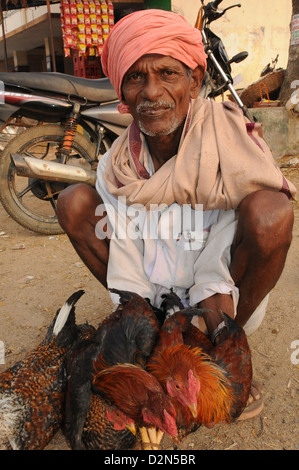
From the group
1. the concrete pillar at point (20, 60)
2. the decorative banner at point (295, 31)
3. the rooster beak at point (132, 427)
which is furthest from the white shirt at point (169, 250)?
the concrete pillar at point (20, 60)

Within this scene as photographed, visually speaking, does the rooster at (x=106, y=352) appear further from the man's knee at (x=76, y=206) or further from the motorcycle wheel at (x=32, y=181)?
the motorcycle wheel at (x=32, y=181)

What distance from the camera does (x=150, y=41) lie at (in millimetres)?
1994

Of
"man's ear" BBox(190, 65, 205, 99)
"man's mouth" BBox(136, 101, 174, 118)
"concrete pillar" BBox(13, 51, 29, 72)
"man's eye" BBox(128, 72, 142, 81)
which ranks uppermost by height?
"man's eye" BBox(128, 72, 142, 81)

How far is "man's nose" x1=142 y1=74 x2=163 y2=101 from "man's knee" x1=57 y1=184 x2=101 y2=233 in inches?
25.6

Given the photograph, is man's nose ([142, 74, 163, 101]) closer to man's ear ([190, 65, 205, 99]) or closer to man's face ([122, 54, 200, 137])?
man's face ([122, 54, 200, 137])

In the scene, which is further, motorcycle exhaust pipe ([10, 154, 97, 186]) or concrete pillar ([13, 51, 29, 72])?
concrete pillar ([13, 51, 29, 72])

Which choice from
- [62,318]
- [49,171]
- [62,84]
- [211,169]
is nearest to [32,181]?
[49,171]

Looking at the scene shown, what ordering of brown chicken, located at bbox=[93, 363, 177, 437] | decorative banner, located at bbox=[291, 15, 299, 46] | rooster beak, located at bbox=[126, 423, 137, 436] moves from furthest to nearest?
decorative banner, located at bbox=[291, 15, 299, 46] → rooster beak, located at bbox=[126, 423, 137, 436] → brown chicken, located at bbox=[93, 363, 177, 437]

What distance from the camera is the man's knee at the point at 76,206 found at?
90.6 inches

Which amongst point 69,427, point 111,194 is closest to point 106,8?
point 111,194

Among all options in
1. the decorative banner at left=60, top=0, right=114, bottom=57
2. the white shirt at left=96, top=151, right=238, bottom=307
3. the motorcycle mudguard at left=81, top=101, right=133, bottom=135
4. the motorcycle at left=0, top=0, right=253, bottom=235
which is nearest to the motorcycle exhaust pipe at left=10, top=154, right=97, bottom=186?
the motorcycle at left=0, top=0, right=253, bottom=235

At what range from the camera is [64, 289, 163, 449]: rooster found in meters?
1.73
